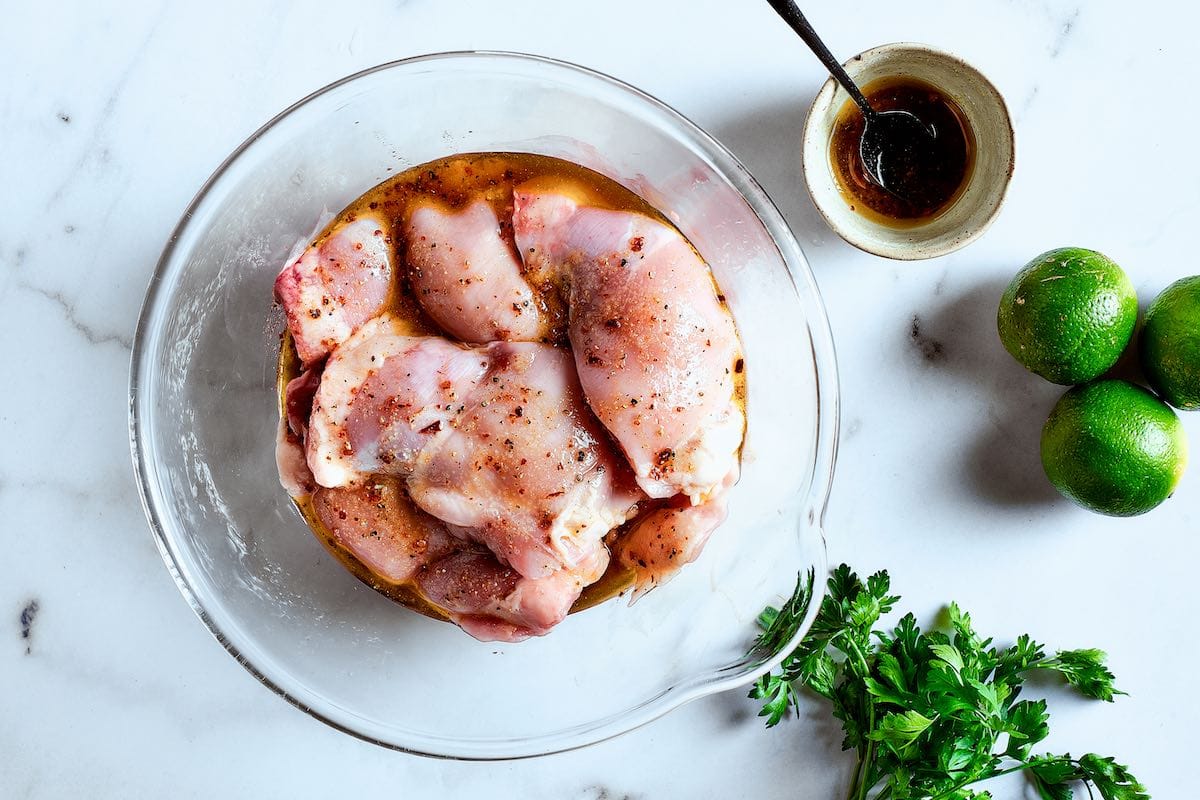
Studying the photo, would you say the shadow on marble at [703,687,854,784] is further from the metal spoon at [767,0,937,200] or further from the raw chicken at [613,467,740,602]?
the metal spoon at [767,0,937,200]

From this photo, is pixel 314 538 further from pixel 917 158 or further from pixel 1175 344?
pixel 1175 344

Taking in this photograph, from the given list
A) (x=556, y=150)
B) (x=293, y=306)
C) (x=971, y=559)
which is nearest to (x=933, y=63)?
(x=556, y=150)

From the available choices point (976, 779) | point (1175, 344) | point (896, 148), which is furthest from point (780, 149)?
point (976, 779)

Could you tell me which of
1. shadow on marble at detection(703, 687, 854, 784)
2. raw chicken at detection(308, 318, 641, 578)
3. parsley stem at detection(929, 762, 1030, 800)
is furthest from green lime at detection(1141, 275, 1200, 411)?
raw chicken at detection(308, 318, 641, 578)

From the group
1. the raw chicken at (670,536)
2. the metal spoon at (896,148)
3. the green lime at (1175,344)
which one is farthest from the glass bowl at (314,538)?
the green lime at (1175,344)

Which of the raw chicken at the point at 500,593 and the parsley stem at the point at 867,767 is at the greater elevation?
the parsley stem at the point at 867,767

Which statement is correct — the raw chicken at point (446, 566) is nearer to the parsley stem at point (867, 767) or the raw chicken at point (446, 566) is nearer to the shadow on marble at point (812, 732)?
the shadow on marble at point (812, 732)
